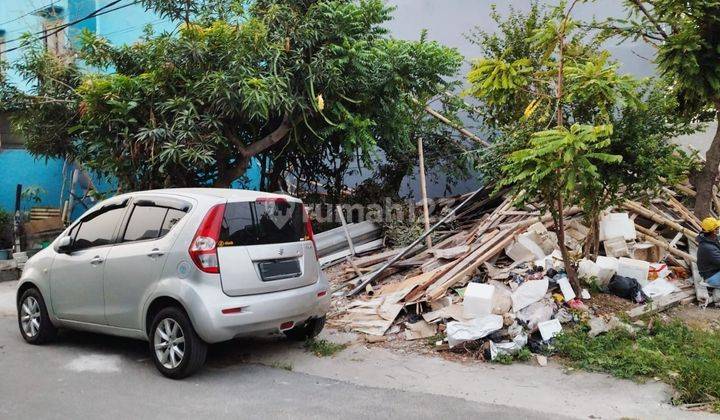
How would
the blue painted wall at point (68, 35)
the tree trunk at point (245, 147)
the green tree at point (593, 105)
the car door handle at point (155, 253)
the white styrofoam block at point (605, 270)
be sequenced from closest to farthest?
the car door handle at point (155, 253) → the green tree at point (593, 105) → the white styrofoam block at point (605, 270) → the tree trunk at point (245, 147) → the blue painted wall at point (68, 35)

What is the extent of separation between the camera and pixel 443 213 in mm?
10875

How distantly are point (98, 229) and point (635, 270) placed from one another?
636cm

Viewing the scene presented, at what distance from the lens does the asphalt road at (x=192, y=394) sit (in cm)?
445

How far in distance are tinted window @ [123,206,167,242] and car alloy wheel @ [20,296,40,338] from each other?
1.77m

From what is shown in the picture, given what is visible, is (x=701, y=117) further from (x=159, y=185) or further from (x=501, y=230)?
(x=159, y=185)

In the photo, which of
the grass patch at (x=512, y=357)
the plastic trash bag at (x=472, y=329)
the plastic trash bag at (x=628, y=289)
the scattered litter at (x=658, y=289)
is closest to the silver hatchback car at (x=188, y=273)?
the plastic trash bag at (x=472, y=329)

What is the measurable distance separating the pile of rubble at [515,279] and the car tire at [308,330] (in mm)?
663

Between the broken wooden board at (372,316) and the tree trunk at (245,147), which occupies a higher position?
the tree trunk at (245,147)

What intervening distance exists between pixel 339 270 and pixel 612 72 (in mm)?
5275

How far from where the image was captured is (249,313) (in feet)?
16.7

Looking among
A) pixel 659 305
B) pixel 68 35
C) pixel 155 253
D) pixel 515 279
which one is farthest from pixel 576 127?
pixel 68 35

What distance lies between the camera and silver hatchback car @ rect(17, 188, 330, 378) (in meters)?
5.06

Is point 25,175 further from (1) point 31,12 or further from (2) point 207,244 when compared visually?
(2) point 207,244

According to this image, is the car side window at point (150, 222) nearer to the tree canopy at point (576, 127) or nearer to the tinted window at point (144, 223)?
the tinted window at point (144, 223)
